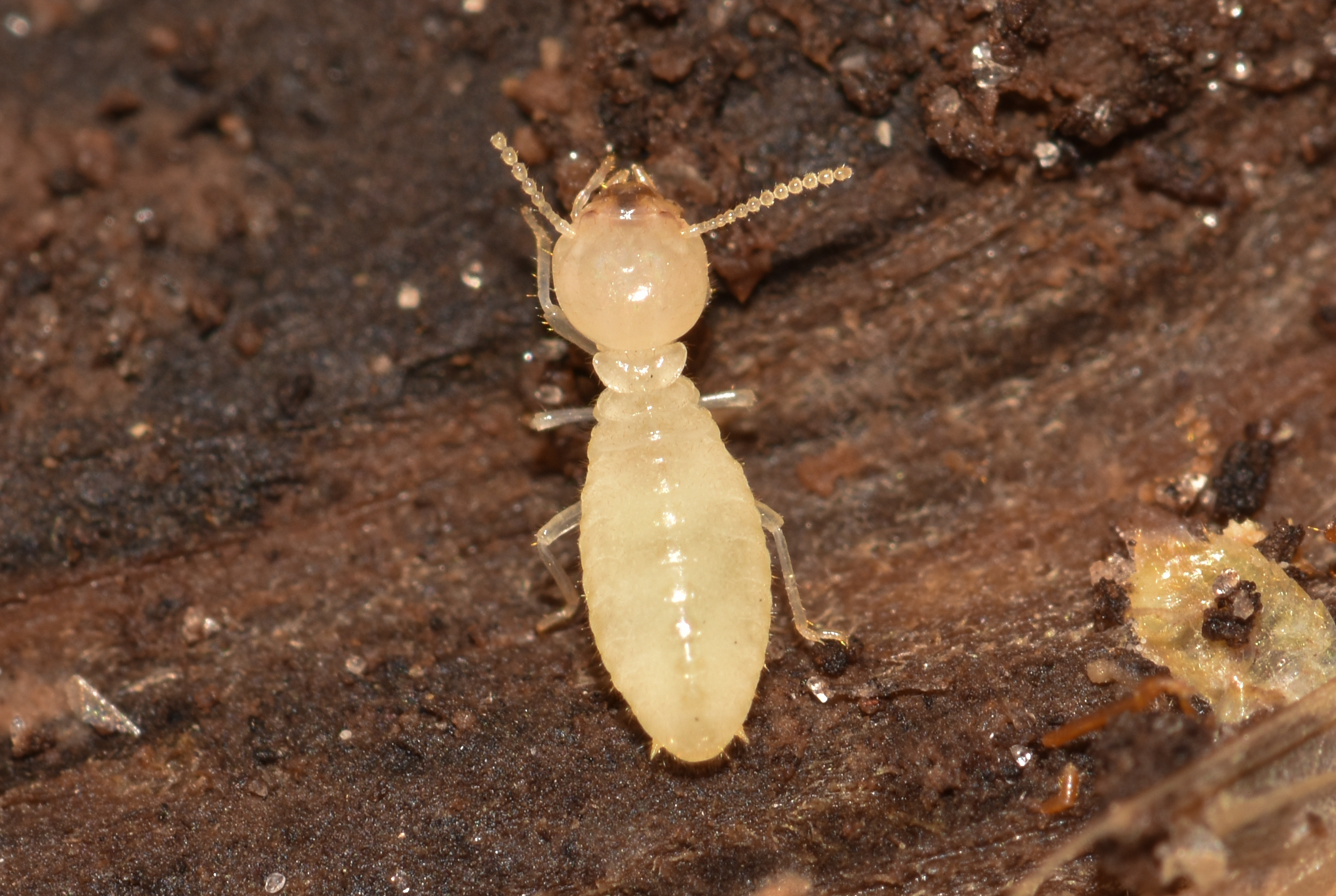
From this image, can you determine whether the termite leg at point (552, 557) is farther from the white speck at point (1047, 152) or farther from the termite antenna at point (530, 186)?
the white speck at point (1047, 152)

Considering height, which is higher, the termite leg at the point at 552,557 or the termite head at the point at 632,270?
the termite head at the point at 632,270

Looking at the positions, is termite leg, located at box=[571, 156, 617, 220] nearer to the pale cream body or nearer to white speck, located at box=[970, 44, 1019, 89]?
the pale cream body

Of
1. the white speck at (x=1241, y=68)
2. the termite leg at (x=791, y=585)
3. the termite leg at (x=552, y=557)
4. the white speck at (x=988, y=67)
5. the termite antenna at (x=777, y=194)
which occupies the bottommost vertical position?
the termite leg at (x=552, y=557)

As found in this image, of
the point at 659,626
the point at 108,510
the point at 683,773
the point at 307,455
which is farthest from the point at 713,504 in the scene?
the point at 108,510

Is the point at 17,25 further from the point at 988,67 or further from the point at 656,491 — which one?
the point at 988,67

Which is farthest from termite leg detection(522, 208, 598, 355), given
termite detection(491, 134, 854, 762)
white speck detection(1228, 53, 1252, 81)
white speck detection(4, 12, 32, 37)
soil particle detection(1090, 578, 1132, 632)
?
white speck detection(4, 12, 32, 37)

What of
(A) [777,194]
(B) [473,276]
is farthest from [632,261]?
(B) [473,276]

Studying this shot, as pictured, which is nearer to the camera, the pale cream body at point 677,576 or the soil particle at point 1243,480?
the pale cream body at point 677,576

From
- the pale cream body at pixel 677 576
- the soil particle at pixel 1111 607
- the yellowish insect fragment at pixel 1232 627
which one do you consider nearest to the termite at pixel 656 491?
the pale cream body at pixel 677 576

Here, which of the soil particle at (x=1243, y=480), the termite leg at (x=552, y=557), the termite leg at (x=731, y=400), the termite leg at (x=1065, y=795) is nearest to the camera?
the termite leg at (x=1065, y=795)
